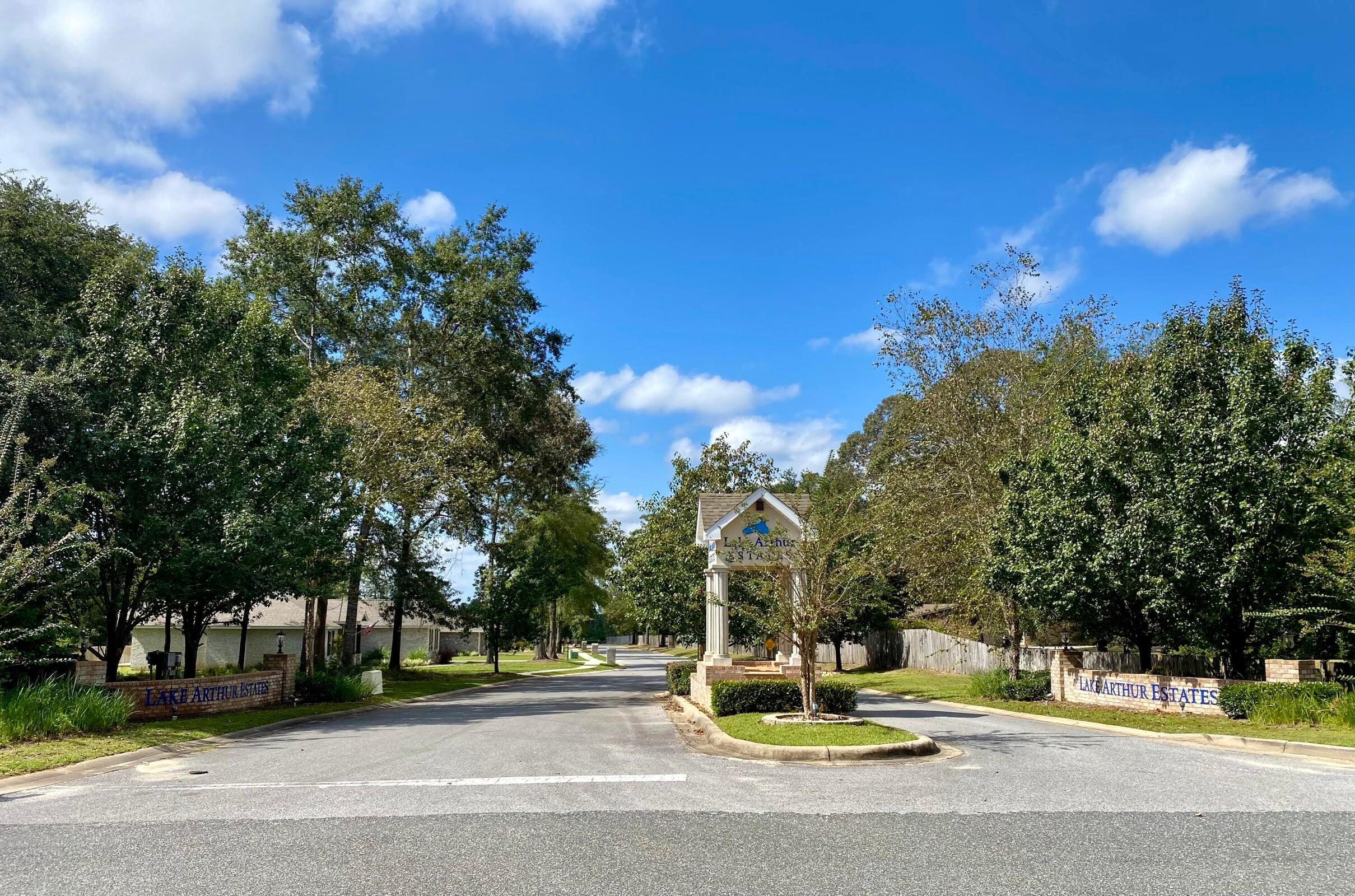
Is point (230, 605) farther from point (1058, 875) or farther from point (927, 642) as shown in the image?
point (927, 642)

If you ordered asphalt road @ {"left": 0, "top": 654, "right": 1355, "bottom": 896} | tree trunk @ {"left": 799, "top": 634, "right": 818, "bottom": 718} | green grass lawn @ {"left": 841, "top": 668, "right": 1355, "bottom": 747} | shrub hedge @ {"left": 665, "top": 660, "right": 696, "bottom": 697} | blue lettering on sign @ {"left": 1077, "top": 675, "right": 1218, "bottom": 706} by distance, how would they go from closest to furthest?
asphalt road @ {"left": 0, "top": 654, "right": 1355, "bottom": 896} → green grass lawn @ {"left": 841, "top": 668, "right": 1355, "bottom": 747} → tree trunk @ {"left": 799, "top": 634, "right": 818, "bottom": 718} → blue lettering on sign @ {"left": 1077, "top": 675, "right": 1218, "bottom": 706} → shrub hedge @ {"left": 665, "top": 660, "right": 696, "bottom": 697}

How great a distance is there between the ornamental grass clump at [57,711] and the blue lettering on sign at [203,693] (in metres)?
1.23

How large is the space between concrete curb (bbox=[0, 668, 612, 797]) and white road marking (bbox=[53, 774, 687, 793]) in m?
0.80

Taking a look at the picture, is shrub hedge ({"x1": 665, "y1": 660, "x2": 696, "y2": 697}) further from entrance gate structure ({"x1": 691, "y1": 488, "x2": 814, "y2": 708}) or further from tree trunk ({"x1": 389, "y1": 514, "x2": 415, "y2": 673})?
tree trunk ({"x1": 389, "y1": 514, "x2": 415, "y2": 673})

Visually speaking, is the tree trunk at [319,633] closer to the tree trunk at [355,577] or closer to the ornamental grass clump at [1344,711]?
the tree trunk at [355,577]

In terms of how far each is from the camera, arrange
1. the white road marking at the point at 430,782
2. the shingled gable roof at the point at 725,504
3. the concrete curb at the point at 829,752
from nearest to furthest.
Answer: the white road marking at the point at 430,782 < the concrete curb at the point at 829,752 < the shingled gable roof at the point at 725,504

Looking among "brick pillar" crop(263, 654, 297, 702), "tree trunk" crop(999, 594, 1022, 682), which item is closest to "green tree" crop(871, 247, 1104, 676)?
"tree trunk" crop(999, 594, 1022, 682)

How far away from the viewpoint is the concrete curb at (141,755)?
1057 cm

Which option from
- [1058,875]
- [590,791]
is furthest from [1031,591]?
[1058,875]

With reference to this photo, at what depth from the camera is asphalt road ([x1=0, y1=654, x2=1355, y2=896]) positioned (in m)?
6.02

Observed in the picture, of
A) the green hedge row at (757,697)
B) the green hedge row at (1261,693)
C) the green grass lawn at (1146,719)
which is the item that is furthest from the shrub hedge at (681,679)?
the green hedge row at (1261,693)

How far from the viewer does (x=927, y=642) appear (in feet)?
123

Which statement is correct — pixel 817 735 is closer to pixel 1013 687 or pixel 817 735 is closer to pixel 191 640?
pixel 1013 687

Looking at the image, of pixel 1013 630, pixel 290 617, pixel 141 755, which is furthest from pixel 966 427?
pixel 290 617
